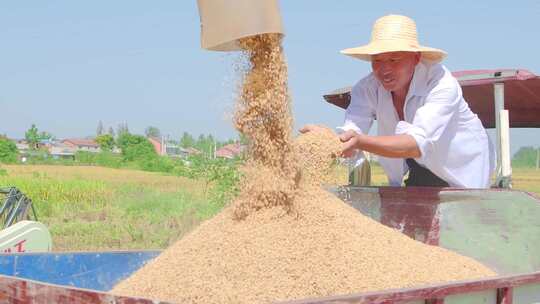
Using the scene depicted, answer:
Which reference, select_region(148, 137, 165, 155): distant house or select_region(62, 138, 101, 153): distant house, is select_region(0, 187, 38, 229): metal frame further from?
select_region(62, 138, 101, 153): distant house

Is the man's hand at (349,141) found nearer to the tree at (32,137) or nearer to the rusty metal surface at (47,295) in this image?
the rusty metal surface at (47,295)

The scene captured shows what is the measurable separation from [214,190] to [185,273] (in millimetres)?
7889

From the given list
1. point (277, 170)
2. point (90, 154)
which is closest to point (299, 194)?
point (277, 170)

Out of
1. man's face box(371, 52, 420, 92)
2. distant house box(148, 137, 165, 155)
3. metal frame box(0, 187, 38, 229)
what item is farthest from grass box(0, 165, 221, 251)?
distant house box(148, 137, 165, 155)

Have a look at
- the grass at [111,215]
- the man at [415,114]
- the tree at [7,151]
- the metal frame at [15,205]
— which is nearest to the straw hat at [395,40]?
the man at [415,114]

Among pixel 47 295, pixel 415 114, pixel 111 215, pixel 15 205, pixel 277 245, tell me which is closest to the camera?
pixel 47 295

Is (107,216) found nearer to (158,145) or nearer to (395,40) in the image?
(395,40)

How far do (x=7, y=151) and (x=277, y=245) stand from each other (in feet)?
170

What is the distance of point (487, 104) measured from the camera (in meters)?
5.07

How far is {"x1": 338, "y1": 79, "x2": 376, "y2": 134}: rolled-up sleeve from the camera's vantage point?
449 centimetres

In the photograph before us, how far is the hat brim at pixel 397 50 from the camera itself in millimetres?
3998

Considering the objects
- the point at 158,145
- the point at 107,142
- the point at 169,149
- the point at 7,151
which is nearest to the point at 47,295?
the point at 7,151

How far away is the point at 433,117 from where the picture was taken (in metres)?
3.90

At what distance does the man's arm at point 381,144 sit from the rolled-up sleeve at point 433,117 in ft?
0.18
